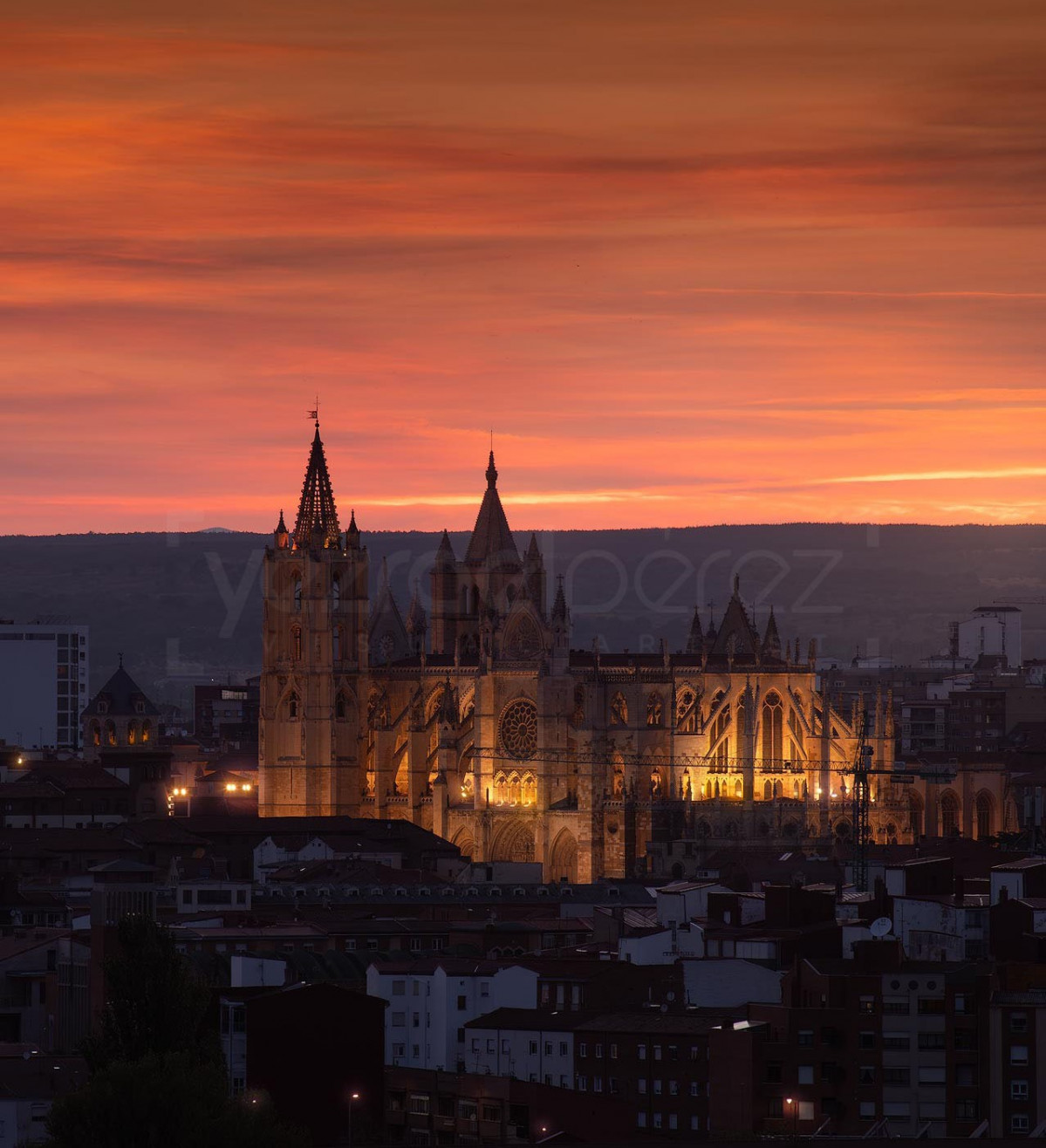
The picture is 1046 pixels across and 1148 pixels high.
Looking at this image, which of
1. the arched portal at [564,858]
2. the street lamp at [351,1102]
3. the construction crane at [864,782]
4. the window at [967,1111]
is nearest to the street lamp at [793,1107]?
the window at [967,1111]

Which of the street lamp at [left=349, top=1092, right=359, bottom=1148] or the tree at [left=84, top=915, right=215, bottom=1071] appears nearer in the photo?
the tree at [left=84, top=915, right=215, bottom=1071]

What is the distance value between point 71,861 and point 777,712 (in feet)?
132

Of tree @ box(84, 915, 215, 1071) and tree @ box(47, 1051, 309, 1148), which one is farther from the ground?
tree @ box(84, 915, 215, 1071)

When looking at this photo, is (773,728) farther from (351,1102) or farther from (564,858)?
(351,1102)

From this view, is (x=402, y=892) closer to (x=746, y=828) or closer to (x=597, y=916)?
(x=597, y=916)

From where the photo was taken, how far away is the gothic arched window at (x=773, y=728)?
197375 millimetres

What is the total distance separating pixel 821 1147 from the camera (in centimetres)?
8938

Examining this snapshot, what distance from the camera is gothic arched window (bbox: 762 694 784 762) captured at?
19738 centimetres

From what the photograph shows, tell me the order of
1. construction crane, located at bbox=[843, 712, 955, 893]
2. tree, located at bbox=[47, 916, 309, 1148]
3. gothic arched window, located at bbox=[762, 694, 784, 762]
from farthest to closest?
gothic arched window, located at bbox=[762, 694, 784, 762] < construction crane, located at bbox=[843, 712, 955, 893] < tree, located at bbox=[47, 916, 309, 1148]

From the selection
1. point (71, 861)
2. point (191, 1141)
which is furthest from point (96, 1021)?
point (71, 861)

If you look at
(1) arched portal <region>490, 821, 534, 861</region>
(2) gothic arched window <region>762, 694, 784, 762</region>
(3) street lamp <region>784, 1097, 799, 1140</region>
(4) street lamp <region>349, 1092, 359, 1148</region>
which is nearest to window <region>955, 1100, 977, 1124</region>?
(3) street lamp <region>784, 1097, 799, 1140</region>

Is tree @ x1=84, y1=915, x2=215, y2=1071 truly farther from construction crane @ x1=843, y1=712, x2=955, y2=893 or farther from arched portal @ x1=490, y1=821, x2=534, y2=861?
arched portal @ x1=490, y1=821, x2=534, y2=861

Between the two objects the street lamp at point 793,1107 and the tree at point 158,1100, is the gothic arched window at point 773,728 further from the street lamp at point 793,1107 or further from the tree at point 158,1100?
the tree at point 158,1100

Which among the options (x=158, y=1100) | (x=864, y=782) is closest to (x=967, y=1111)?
(x=158, y=1100)
